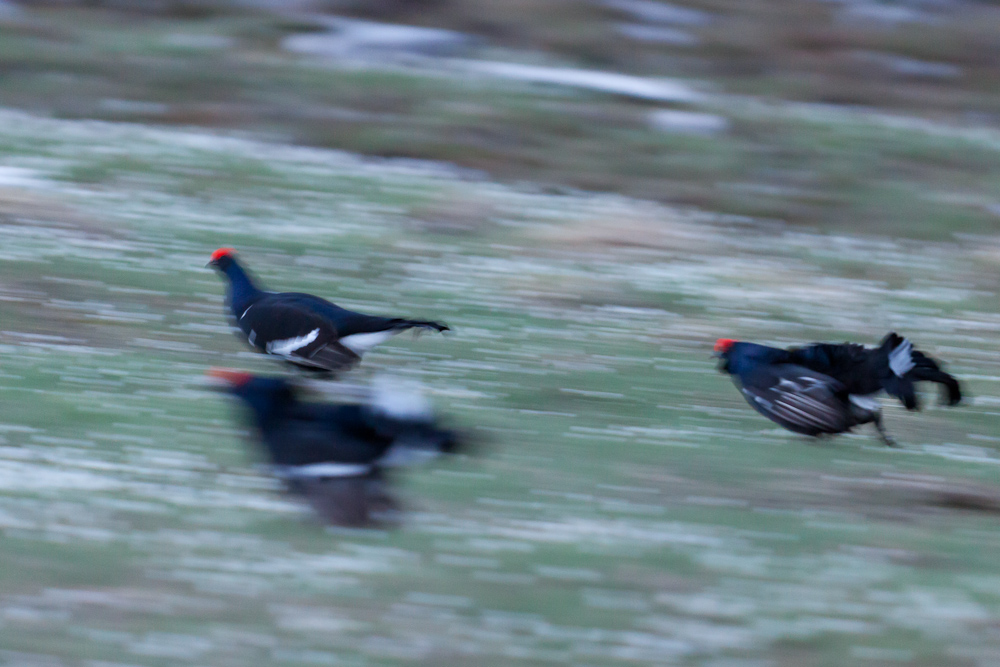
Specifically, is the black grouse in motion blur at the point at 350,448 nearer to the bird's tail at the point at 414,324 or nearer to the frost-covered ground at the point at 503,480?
the frost-covered ground at the point at 503,480

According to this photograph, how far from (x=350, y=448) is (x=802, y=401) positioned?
2832mm

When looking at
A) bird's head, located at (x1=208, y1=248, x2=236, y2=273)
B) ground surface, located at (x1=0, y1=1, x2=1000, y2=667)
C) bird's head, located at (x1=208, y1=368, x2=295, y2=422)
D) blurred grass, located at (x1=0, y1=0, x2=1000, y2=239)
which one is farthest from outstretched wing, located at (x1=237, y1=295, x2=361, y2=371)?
blurred grass, located at (x1=0, y1=0, x2=1000, y2=239)

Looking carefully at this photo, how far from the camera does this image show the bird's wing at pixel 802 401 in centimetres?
730

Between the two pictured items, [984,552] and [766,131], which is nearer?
[984,552]

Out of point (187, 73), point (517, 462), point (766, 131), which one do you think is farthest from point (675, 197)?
point (517, 462)

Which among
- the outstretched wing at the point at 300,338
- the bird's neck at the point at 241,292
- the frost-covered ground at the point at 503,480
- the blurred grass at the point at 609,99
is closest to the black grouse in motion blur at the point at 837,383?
the frost-covered ground at the point at 503,480

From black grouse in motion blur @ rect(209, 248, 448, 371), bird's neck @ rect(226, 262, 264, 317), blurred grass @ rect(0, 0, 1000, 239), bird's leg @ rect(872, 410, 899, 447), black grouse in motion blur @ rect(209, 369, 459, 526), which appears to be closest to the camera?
black grouse in motion blur @ rect(209, 369, 459, 526)

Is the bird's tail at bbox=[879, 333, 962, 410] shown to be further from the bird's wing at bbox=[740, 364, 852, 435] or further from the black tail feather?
the black tail feather

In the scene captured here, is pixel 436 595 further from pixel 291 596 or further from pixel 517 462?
pixel 517 462

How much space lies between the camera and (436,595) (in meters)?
5.19

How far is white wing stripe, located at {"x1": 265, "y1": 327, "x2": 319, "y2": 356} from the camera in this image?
8.11m

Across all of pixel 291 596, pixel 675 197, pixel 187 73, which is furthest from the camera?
pixel 187 73

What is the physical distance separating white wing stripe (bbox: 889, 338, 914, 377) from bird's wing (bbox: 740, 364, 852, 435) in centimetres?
32

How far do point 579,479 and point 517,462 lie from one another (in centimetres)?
38
